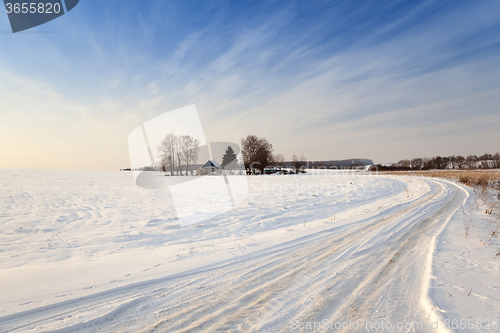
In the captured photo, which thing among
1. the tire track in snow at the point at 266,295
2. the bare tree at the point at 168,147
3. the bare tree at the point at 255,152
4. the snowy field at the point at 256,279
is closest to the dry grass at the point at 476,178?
the snowy field at the point at 256,279

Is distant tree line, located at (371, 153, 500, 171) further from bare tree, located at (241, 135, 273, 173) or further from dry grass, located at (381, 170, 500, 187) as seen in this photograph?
bare tree, located at (241, 135, 273, 173)

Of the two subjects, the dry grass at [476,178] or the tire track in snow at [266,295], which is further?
the dry grass at [476,178]

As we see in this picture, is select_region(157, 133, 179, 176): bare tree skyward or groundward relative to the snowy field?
skyward

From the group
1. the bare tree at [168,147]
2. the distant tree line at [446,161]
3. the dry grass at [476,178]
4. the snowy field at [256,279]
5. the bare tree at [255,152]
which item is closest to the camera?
the snowy field at [256,279]

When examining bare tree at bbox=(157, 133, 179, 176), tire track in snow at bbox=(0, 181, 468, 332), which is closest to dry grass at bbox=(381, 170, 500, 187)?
tire track in snow at bbox=(0, 181, 468, 332)

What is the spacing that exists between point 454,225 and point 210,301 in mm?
8580

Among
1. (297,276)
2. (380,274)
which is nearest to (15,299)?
(297,276)

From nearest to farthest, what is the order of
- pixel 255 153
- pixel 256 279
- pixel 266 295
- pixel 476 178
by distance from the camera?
pixel 266 295
pixel 256 279
pixel 476 178
pixel 255 153

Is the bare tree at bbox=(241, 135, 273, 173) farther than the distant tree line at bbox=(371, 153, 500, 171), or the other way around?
the distant tree line at bbox=(371, 153, 500, 171)

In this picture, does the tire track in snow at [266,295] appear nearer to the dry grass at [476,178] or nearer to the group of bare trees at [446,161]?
the dry grass at [476,178]

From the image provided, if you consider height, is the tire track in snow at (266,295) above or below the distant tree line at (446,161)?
below

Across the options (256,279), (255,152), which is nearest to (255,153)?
(255,152)

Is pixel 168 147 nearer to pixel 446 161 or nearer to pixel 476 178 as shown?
pixel 476 178

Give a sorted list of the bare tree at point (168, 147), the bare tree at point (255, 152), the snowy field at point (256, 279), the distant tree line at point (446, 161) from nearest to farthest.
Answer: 1. the snowy field at point (256, 279)
2. the bare tree at point (168, 147)
3. the bare tree at point (255, 152)
4. the distant tree line at point (446, 161)
